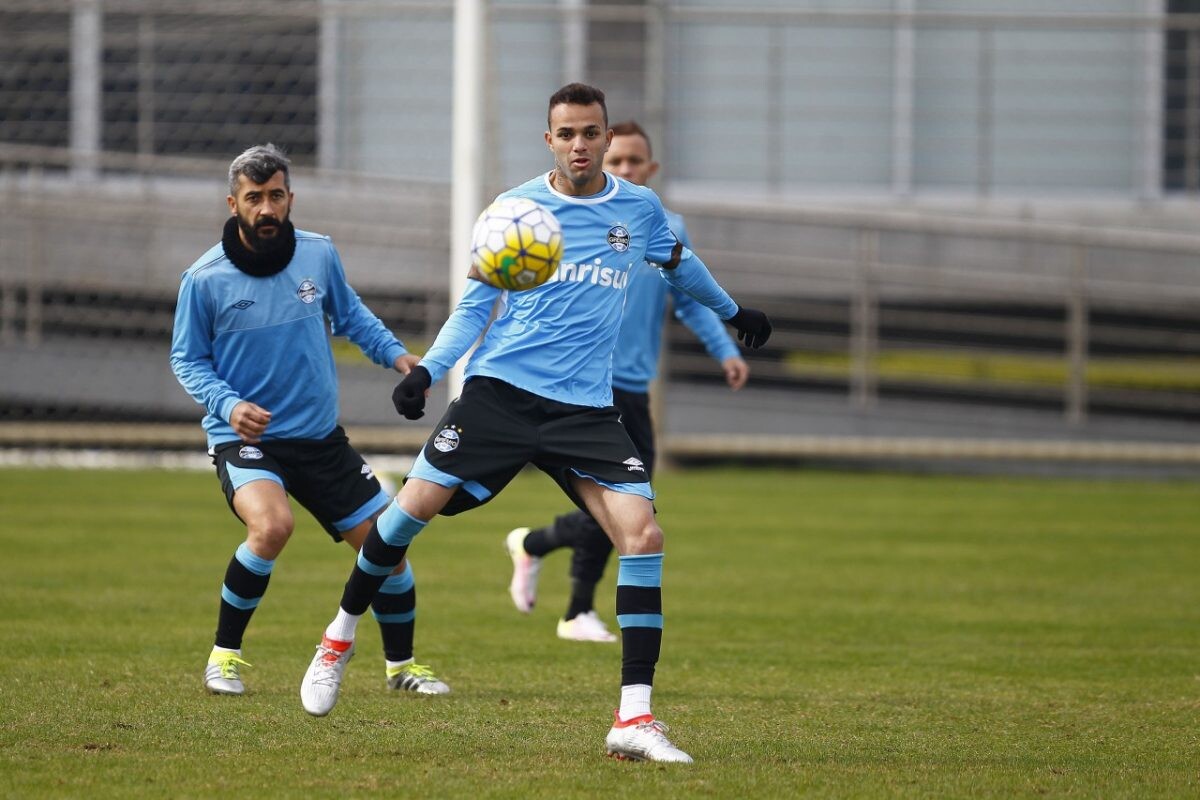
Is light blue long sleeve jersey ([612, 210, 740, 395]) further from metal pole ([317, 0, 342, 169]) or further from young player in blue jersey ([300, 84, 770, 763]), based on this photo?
metal pole ([317, 0, 342, 169])

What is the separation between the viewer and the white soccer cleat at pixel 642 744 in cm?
525

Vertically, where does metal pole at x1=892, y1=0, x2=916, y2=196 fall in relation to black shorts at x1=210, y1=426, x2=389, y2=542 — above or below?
above


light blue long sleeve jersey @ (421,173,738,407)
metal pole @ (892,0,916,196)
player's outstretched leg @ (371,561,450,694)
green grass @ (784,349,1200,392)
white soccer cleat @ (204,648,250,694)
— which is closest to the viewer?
light blue long sleeve jersey @ (421,173,738,407)

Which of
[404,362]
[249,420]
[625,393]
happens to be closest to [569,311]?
[404,362]

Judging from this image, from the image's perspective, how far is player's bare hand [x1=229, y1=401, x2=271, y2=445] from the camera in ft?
20.3

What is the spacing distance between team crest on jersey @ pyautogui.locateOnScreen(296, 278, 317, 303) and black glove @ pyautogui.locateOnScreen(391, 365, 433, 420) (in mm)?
1284

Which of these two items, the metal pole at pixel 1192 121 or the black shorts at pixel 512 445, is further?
the metal pole at pixel 1192 121

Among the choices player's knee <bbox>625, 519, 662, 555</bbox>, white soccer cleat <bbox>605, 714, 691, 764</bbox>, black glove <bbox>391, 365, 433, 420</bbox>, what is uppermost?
black glove <bbox>391, 365, 433, 420</bbox>

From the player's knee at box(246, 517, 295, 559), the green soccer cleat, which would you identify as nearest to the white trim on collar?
the player's knee at box(246, 517, 295, 559)

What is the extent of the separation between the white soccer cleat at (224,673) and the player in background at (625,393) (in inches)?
78.9

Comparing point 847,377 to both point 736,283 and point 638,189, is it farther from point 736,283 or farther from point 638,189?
point 638,189

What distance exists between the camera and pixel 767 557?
443 inches

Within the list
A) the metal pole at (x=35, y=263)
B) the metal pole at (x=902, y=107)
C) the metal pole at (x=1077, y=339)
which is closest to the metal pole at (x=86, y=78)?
the metal pole at (x=35, y=263)

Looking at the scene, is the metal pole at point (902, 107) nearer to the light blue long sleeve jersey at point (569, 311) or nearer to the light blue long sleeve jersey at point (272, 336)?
the light blue long sleeve jersey at point (272, 336)
